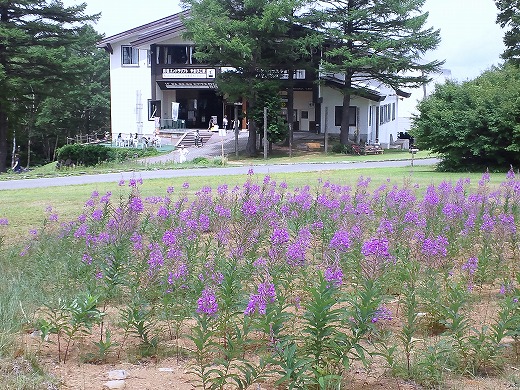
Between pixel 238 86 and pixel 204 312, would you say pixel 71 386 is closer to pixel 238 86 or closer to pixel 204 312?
pixel 204 312

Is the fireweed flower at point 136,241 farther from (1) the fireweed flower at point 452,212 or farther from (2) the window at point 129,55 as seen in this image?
(2) the window at point 129,55

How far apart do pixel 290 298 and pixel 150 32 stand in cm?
4232

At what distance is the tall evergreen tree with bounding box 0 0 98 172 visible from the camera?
34.9m

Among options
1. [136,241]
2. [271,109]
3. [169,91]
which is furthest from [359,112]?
[136,241]

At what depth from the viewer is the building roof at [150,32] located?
4531 cm

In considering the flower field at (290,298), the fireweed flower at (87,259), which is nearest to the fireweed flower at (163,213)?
the flower field at (290,298)

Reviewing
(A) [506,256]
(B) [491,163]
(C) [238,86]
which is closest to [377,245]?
(A) [506,256]

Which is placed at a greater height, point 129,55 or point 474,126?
point 129,55

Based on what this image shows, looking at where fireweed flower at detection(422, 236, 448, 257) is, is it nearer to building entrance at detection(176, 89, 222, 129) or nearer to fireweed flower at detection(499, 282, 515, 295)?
fireweed flower at detection(499, 282, 515, 295)

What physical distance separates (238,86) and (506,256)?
2940 cm

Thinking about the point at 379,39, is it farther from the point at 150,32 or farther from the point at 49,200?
the point at 49,200

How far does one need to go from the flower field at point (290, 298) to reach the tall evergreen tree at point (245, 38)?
27.1 metres

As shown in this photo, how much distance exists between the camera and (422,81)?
3741 cm

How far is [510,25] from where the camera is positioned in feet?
131
